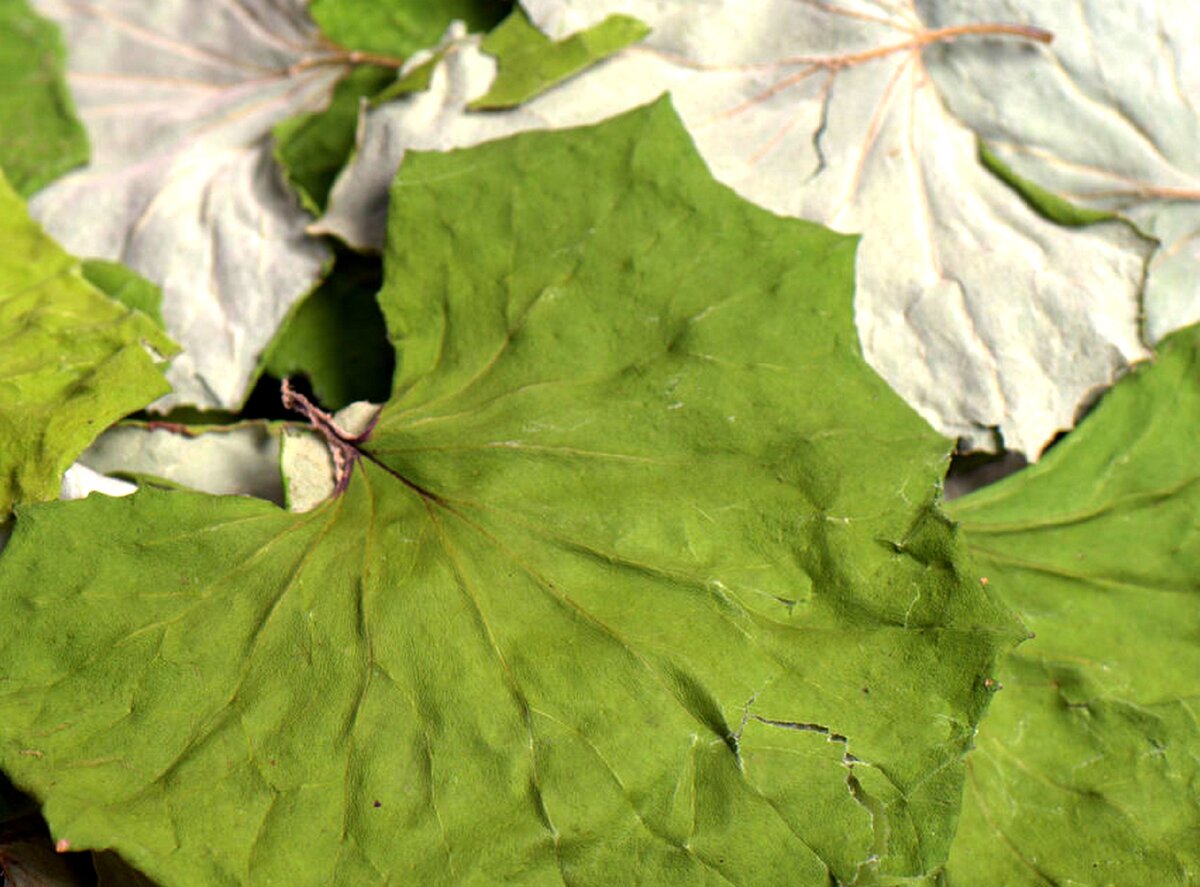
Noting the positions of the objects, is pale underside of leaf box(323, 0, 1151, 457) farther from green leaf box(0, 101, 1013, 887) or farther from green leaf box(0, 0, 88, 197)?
green leaf box(0, 0, 88, 197)

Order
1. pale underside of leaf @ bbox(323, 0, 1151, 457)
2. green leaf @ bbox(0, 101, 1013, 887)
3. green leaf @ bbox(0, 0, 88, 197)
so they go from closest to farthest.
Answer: green leaf @ bbox(0, 101, 1013, 887)
pale underside of leaf @ bbox(323, 0, 1151, 457)
green leaf @ bbox(0, 0, 88, 197)

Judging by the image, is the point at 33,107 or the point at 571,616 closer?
the point at 571,616

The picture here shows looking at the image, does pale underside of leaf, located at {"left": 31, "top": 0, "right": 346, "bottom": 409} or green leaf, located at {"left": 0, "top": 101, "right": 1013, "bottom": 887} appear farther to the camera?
pale underside of leaf, located at {"left": 31, "top": 0, "right": 346, "bottom": 409}

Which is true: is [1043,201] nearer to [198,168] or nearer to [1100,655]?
[1100,655]

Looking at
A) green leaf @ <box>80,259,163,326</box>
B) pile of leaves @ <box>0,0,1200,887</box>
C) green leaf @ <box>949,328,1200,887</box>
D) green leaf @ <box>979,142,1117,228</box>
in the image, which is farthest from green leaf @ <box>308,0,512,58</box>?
green leaf @ <box>949,328,1200,887</box>

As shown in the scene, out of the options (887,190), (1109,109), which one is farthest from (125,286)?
(1109,109)

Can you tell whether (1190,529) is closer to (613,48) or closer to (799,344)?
(799,344)
